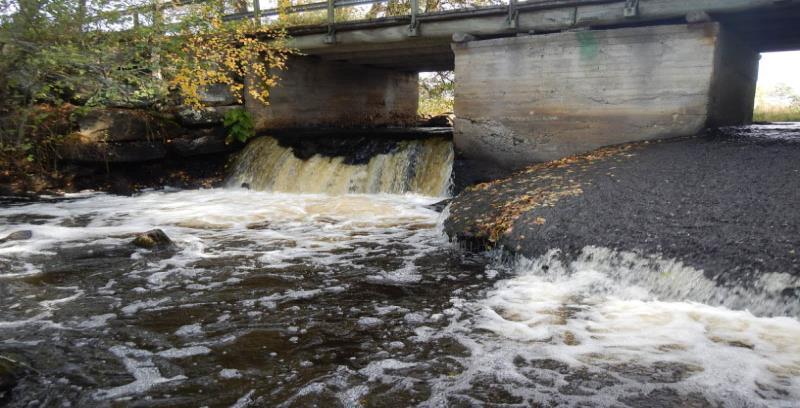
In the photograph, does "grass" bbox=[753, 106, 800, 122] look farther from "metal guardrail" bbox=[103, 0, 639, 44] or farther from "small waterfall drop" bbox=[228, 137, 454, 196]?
"small waterfall drop" bbox=[228, 137, 454, 196]

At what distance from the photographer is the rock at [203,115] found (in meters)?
14.8

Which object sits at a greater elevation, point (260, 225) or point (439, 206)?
point (439, 206)

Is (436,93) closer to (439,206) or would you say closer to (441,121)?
(441,121)

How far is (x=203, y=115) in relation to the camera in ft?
49.5

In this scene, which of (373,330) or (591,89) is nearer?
(373,330)

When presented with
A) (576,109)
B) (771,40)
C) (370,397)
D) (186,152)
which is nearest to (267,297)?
(370,397)

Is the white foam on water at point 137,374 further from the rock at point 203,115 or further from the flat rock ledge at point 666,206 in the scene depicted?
the rock at point 203,115

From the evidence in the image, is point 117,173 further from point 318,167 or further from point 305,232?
point 305,232

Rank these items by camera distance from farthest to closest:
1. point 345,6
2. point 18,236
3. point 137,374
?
point 345,6 → point 18,236 → point 137,374

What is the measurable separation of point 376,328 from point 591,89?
7227 mm

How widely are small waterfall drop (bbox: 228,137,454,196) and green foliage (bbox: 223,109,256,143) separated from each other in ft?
1.94

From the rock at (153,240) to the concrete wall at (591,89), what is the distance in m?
6.33

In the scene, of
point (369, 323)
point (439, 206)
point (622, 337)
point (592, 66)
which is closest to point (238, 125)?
point (439, 206)

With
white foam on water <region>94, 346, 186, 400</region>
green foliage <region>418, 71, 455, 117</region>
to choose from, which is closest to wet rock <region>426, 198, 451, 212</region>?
white foam on water <region>94, 346, 186, 400</region>
